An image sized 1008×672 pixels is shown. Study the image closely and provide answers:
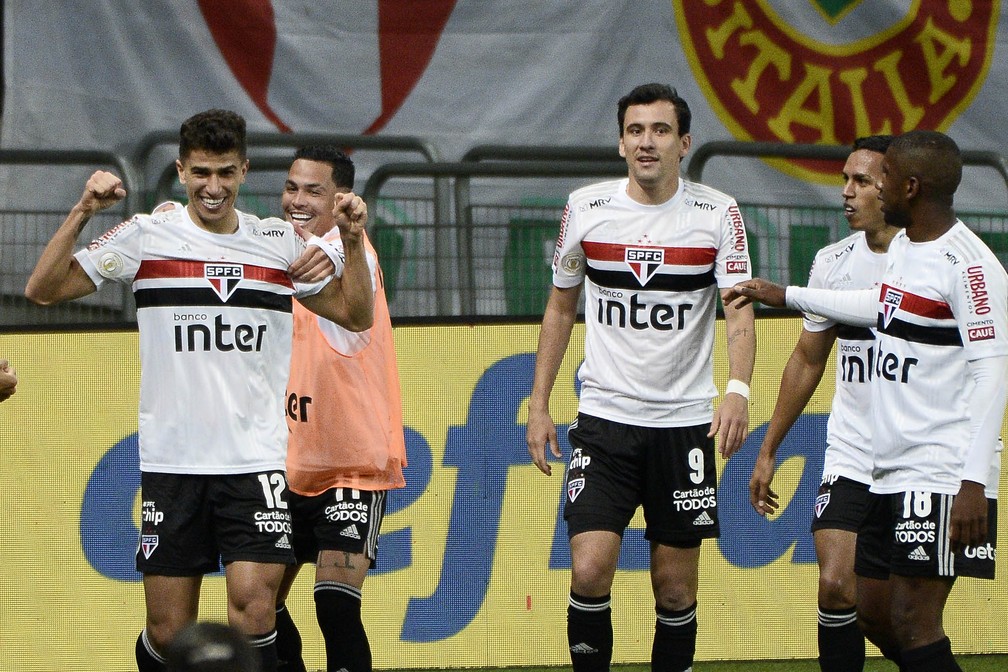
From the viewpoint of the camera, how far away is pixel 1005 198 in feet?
30.9

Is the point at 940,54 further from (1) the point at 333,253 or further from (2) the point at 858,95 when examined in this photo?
(1) the point at 333,253

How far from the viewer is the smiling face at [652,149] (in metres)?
6.48

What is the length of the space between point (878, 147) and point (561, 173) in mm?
2322

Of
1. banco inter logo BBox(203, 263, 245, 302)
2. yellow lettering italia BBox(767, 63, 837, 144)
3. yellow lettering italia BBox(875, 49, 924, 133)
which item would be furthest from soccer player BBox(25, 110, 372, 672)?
yellow lettering italia BBox(875, 49, 924, 133)

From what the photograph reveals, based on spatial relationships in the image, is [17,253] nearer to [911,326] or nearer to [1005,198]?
[911,326]

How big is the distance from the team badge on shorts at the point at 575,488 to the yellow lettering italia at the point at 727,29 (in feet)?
13.4

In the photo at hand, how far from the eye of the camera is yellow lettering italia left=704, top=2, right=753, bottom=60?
9586 mm

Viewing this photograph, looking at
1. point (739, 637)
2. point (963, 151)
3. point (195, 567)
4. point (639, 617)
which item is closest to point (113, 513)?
point (195, 567)

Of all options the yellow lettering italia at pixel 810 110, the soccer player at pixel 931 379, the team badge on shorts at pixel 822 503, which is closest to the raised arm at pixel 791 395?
the team badge on shorts at pixel 822 503

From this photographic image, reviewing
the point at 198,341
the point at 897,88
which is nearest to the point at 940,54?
the point at 897,88

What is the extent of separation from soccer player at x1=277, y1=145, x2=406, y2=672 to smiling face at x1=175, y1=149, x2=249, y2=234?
816 mm

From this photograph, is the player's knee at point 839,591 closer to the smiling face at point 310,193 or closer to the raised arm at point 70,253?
the smiling face at point 310,193

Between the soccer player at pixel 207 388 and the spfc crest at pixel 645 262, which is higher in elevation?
the spfc crest at pixel 645 262

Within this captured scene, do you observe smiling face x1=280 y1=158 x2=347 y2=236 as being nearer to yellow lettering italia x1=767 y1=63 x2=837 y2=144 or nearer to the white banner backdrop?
the white banner backdrop
